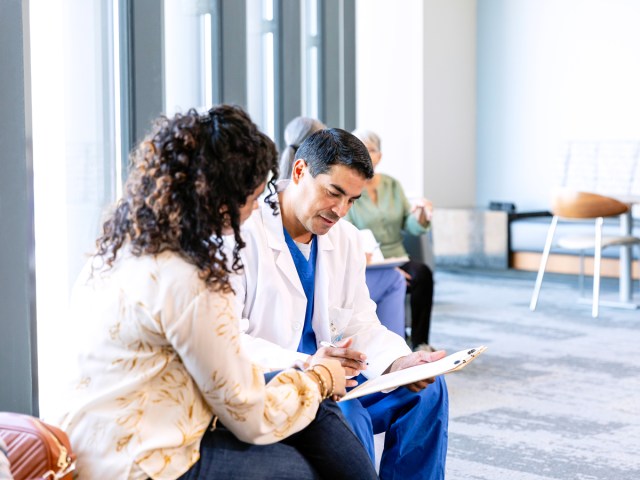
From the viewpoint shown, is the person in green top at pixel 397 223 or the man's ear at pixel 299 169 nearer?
the man's ear at pixel 299 169

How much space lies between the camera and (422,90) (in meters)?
8.35

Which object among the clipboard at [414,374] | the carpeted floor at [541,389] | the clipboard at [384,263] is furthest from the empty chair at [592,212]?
the clipboard at [414,374]

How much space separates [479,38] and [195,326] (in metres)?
7.99

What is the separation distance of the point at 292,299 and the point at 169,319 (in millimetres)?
888

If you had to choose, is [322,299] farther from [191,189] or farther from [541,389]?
[541,389]

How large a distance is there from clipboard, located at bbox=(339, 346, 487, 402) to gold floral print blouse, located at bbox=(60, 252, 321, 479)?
1.47 ft

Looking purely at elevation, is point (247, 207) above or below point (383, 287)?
above

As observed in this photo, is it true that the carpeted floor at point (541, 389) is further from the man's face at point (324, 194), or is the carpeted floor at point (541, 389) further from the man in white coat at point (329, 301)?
the man's face at point (324, 194)

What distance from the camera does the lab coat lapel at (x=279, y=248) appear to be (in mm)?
2449

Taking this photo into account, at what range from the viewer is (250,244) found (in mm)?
2459

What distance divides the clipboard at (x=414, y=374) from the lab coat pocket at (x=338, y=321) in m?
0.32

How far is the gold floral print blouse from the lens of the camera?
1.59 m

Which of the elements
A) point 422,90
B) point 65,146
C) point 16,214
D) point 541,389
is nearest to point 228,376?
point 16,214

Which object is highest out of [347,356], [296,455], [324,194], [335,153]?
[335,153]
